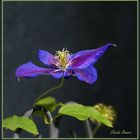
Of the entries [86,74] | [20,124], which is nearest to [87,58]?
[86,74]

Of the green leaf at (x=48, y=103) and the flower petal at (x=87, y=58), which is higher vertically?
the flower petal at (x=87, y=58)

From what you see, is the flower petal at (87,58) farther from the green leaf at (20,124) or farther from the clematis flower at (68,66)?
the green leaf at (20,124)

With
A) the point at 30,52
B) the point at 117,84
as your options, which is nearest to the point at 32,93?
the point at 30,52

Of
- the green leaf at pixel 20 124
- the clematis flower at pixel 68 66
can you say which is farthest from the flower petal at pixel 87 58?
the green leaf at pixel 20 124

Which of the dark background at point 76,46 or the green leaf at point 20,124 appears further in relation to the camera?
the dark background at point 76,46

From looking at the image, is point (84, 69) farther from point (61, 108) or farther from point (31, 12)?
point (31, 12)

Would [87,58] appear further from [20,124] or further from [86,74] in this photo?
[20,124]

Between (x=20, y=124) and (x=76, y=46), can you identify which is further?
(x=76, y=46)

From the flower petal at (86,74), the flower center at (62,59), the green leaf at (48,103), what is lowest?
the green leaf at (48,103)
